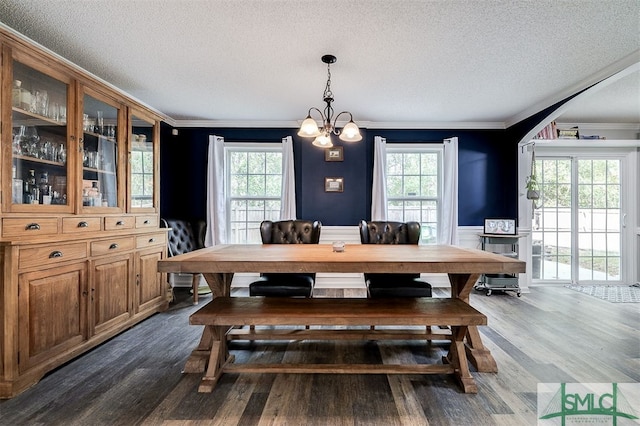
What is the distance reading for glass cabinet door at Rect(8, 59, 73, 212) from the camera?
1.95m

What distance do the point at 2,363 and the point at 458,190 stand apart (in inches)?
191

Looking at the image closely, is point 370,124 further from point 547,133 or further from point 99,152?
point 99,152

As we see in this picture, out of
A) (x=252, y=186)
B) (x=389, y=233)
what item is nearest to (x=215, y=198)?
(x=252, y=186)

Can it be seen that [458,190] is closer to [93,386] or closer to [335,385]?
[335,385]

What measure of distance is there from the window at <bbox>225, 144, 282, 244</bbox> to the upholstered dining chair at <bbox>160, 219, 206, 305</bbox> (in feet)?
1.43

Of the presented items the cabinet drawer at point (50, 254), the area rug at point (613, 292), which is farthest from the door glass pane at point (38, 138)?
the area rug at point (613, 292)

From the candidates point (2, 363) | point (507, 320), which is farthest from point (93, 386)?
point (507, 320)

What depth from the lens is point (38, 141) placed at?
2143 mm

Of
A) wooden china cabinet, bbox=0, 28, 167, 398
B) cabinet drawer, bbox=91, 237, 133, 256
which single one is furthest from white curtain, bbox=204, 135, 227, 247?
cabinet drawer, bbox=91, 237, 133, 256

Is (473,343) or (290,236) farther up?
(290,236)

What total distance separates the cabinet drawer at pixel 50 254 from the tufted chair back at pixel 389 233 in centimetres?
227

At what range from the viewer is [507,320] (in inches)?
121

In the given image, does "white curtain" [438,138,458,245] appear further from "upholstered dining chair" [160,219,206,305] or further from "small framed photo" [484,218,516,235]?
"upholstered dining chair" [160,219,206,305]

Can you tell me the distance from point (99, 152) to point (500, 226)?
4696 mm
